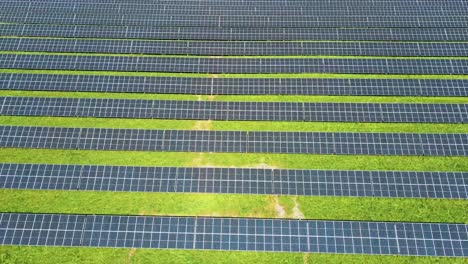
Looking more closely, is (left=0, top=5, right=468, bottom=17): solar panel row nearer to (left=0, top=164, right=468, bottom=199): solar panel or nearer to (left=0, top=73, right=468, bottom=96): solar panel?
(left=0, top=73, right=468, bottom=96): solar panel

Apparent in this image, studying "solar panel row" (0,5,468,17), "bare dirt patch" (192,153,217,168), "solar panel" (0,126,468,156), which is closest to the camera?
"bare dirt patch" (192,153,217,168)

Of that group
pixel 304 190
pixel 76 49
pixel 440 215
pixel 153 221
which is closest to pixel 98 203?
pixel 153 221

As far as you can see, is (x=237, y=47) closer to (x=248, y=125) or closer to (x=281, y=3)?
(x=281, y=3)

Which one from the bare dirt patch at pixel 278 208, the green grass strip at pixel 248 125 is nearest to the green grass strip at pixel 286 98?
the green grass strip at pixel 248 125

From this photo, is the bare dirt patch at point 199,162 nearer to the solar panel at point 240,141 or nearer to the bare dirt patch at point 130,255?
the solar panel at point 240,141

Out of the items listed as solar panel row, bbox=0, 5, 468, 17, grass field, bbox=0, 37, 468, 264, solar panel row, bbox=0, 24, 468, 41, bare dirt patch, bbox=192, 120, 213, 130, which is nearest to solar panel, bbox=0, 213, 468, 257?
grass field, bbox=0, 37, 468, 264

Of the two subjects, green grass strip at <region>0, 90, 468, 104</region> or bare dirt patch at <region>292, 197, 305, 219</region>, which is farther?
green grass strip at <region>0, 90, 468, 104</region>

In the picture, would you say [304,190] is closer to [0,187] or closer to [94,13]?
[0,187]
